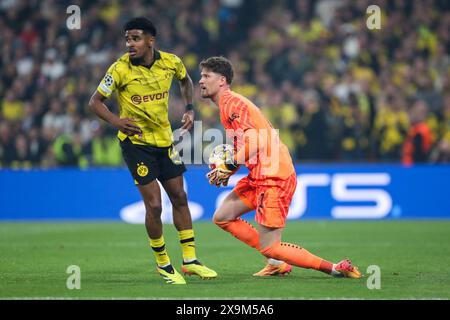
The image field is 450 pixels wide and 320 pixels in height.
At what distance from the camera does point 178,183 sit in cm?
938

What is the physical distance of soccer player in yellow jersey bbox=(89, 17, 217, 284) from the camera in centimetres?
902

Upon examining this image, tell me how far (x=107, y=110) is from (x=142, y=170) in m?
0.71

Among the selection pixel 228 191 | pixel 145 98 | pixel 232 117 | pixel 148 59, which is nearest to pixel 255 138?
pixel 232 117

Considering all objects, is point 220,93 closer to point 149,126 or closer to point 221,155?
point 221,155

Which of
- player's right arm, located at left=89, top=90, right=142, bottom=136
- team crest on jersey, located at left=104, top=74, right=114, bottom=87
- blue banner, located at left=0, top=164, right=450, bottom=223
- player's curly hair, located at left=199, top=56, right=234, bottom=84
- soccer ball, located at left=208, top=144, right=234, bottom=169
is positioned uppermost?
player's curly hair, located at left=199, top=56, right=234, bottom=84

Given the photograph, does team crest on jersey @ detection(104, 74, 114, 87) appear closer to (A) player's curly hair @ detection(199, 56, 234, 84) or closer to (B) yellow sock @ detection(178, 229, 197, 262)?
(A) player's curly hair @ detection(199, 56, 234, 84)

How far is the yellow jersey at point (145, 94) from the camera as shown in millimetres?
9109

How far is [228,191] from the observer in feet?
58.3

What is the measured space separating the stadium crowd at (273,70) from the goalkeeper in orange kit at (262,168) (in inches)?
368

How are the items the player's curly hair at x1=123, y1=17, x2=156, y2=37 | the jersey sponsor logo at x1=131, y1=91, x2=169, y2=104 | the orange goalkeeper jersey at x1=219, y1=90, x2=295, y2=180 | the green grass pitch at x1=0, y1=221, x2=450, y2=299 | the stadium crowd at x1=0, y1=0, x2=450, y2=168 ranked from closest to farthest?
the green grass pitch at x1=0, y1=221, x2=450, y2=299 → the orange goalkeeper jersey at x1=219, y1=90, x2=295, y2=180 → the player's curly hair at x1=123, y1=17, x2=156, y2=37 → the jersey sponsor logo at x1=131, y1=91, x2=169, y2=104 → the stadium crowd at x1=0, y1=0, x2=450, y2=168

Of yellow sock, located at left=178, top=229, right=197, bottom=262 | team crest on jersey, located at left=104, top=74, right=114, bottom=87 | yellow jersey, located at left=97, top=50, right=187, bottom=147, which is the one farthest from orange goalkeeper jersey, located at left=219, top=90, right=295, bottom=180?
team crest on jersey, located at left=104, top=74, right=114, bottom=87

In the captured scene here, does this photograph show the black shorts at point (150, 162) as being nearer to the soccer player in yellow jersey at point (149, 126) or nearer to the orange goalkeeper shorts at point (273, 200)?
the soccer player in yellow jersey at point (149, 126)

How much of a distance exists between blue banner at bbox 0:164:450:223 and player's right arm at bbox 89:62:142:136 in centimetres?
800

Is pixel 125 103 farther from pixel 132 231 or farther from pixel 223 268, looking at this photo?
pixel 132 231
